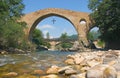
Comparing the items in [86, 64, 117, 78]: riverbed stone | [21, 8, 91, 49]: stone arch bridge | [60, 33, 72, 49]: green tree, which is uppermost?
[21, 8, 91, 49]: stone arch bridge

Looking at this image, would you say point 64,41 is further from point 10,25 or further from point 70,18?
point 10,25

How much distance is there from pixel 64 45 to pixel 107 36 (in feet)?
149

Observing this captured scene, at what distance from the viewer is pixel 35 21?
49.8m

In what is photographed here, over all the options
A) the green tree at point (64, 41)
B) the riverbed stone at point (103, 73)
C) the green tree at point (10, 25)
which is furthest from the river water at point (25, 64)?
the green tree at point (64, 41)

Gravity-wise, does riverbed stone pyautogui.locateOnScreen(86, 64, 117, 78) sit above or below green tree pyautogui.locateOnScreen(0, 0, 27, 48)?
below

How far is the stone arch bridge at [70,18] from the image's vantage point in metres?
46.0

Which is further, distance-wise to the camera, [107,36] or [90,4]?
[90,4]

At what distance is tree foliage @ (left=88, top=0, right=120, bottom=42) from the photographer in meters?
33.5

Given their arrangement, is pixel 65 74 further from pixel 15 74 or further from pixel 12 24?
pixel 12 24

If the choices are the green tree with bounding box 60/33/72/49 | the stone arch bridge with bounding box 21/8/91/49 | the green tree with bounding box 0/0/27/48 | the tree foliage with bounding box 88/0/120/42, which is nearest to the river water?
the green tree with bounding box 0/0/27/48

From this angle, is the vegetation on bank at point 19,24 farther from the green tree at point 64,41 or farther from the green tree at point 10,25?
the green tree at point 64,41

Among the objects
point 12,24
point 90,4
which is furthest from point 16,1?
point 90,4

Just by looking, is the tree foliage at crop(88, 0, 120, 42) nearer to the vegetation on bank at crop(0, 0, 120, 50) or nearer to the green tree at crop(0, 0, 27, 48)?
the vegetation on bank at crop(0, 0, 120, 50)

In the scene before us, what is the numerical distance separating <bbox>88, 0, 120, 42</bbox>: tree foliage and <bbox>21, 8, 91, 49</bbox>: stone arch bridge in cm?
858
